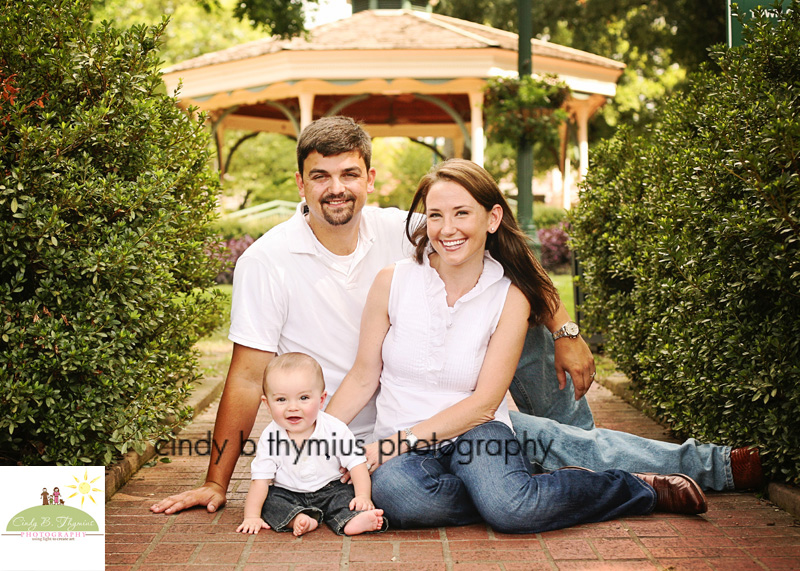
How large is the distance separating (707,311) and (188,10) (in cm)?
3144

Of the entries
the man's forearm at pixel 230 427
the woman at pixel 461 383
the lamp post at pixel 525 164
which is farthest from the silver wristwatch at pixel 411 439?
the lamp post at pixel 525 164

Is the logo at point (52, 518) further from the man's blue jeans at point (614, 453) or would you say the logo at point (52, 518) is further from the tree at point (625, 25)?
the tree at point (625, 25)

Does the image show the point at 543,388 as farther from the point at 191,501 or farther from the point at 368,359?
the point at 191,501

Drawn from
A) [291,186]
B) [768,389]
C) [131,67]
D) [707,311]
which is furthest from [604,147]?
[291,186]

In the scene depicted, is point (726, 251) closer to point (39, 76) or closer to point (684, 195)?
point (684, 195)

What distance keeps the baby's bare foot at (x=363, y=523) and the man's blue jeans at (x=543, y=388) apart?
1121 mm

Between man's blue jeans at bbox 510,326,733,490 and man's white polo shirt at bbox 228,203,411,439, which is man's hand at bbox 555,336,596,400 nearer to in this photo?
man's blue jeans at bbox 510,326,733,490

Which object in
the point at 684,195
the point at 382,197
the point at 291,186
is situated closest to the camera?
the point at 684,195

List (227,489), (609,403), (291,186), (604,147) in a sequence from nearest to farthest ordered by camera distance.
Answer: (227,489) → (609,403) → (604,147) → (291,186)

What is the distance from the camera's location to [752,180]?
3557mm

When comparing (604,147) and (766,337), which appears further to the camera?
(604,147)

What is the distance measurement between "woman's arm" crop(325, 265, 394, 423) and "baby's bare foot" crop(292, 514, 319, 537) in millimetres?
519

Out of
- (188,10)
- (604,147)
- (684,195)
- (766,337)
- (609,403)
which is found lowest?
(609,403)

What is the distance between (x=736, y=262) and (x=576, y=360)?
89 cm
